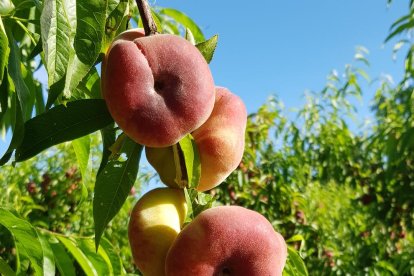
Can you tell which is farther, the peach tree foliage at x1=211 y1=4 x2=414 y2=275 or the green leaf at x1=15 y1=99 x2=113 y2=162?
the peach tree foliage at x1=211 y1=4 x2=414 y2=275

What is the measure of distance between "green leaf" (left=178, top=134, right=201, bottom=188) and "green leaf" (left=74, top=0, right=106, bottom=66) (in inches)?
5.6

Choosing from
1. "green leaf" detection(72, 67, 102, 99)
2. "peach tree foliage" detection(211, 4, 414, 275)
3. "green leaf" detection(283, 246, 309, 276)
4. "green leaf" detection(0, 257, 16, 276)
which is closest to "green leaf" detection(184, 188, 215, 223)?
"green leaf" detection(72, 67, 102, 99)

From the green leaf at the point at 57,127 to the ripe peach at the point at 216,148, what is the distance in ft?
0.23

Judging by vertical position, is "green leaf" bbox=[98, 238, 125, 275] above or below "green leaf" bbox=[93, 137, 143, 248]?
below

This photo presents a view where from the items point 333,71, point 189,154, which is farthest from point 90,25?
Answer: point 333,71

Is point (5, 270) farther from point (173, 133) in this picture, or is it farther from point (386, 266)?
point (386, 266)

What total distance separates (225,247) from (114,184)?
0.16 m

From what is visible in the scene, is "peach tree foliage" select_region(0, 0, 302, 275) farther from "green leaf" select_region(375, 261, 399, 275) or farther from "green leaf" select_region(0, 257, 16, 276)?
"green leaf" select_region(375, 261, 399, 275)

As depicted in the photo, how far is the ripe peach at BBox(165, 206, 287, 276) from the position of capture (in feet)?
1.91

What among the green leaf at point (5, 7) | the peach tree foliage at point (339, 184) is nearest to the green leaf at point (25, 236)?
the green leaf at point (5, 7)

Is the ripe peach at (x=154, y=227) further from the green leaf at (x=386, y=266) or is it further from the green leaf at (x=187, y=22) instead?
the green leaf at (x=386, y=266)

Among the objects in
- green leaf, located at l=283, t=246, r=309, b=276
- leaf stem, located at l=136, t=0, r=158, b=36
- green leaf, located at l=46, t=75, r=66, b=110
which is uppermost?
leaf stem, located at l=136, t=0, r=158, b=36

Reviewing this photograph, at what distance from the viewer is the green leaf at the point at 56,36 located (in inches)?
20.9

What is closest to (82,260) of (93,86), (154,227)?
(93,86)
